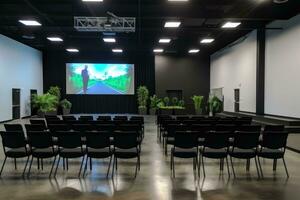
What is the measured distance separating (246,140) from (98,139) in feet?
9.10

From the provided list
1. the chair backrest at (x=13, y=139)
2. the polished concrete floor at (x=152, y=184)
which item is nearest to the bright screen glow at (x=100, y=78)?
the polished concrete floor at (x=152, y=184)

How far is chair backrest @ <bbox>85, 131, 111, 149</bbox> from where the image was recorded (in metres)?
5.74

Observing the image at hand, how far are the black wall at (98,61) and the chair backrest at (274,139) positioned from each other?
18611 millimetres

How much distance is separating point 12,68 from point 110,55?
8.00m

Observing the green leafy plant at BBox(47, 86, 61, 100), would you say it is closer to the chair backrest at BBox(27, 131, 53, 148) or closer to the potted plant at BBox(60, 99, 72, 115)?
the potted plant at BBox(60, 99, 72, 115)

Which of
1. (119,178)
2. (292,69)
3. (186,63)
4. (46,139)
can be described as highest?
(186,63)

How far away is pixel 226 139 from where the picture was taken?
579 cm

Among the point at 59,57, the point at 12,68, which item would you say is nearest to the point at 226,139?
the point at 12,68

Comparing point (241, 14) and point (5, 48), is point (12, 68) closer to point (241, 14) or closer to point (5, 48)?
point (5, 48)

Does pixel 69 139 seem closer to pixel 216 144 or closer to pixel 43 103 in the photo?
pixel 216 144

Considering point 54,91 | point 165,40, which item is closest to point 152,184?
point 165,40

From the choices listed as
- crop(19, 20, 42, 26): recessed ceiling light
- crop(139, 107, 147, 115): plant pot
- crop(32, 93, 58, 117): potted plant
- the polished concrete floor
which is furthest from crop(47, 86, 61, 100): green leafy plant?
the polished concrete floor

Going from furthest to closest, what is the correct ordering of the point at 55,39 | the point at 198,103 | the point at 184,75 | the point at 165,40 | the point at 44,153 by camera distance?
the point at 184,75
the point at 198,103
the point at 165,40
the point at 55,39
the point at 44,153

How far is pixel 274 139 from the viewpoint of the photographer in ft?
19.0
